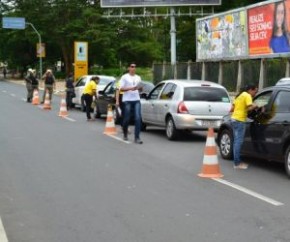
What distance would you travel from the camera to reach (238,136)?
1108 centimetres

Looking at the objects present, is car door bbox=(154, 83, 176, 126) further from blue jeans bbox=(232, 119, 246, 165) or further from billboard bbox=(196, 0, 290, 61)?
billboard bbox=(196, 0, 290, 61)

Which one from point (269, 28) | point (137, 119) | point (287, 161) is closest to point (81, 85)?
point (269, 28)

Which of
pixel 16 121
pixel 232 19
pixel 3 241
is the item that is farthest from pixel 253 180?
pixel 232 19

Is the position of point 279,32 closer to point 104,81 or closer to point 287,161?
point 104,81

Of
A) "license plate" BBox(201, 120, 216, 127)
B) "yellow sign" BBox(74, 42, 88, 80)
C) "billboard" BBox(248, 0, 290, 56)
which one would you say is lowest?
"license plate" BBox(201, 120, 216, 127)

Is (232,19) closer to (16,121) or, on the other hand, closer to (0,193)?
(16,121)

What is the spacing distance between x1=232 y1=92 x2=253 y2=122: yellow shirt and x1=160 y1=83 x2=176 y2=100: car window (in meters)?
5.01

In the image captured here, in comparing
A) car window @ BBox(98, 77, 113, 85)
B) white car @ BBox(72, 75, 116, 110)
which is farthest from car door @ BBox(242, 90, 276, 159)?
white car @ BBox(72, 75, 116, 110)

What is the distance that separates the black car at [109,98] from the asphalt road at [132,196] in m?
5.63

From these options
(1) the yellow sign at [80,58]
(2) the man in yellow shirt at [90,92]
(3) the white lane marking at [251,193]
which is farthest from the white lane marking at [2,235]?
(1) the yellow sign at [80,58]

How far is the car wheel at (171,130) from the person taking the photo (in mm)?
15470

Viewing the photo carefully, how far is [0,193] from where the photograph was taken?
28.9 feet

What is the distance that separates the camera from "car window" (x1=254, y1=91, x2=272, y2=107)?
11.2 m

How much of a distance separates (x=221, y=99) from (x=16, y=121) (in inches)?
319
